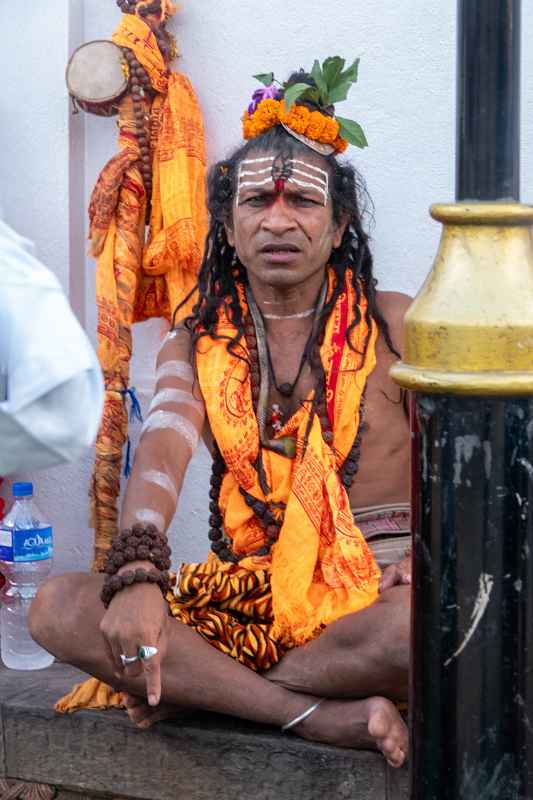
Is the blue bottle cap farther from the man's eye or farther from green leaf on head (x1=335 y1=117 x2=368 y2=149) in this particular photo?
green leaf on head (x1=335 y1=117 x2=368 y2=149)

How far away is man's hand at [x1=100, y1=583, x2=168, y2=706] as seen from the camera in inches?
139

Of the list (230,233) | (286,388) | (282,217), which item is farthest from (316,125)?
(286,388)

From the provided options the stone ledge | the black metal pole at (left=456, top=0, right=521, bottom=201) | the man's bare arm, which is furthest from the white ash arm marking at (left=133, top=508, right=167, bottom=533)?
the black metal pole at (left=456, top=0, right=521, bottom=201)

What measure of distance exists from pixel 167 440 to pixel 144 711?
745 mm

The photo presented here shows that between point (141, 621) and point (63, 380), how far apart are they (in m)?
1.86

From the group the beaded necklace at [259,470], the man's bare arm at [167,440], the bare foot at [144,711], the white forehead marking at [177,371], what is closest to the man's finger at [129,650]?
the man's bare arm at [167,440]

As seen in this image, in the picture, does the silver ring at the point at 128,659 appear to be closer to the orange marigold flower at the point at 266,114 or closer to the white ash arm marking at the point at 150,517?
the white ash arm marking at the point at 150,517

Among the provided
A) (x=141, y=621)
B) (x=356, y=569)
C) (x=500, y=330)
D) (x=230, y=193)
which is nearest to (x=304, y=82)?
(x=230, y=193)

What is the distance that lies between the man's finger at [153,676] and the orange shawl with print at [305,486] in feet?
1.90

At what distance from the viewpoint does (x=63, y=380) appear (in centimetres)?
177

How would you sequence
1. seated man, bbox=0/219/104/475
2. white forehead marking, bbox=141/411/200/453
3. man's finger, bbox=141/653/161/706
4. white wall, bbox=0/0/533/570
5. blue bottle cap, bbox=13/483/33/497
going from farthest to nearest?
blue bottle cap, bbox=13/483/33/497 → white wall, bbox=0/0/533/570 → white forehead marking, bbox=141/411/200/453 → man's finger, bbox=141/653/161/706 → seated man, bbox=0/219/104/475

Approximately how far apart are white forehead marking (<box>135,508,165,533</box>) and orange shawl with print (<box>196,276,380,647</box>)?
364 millimetres

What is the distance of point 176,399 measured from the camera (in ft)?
13.8

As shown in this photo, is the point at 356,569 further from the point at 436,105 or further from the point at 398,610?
the point at 436,105
